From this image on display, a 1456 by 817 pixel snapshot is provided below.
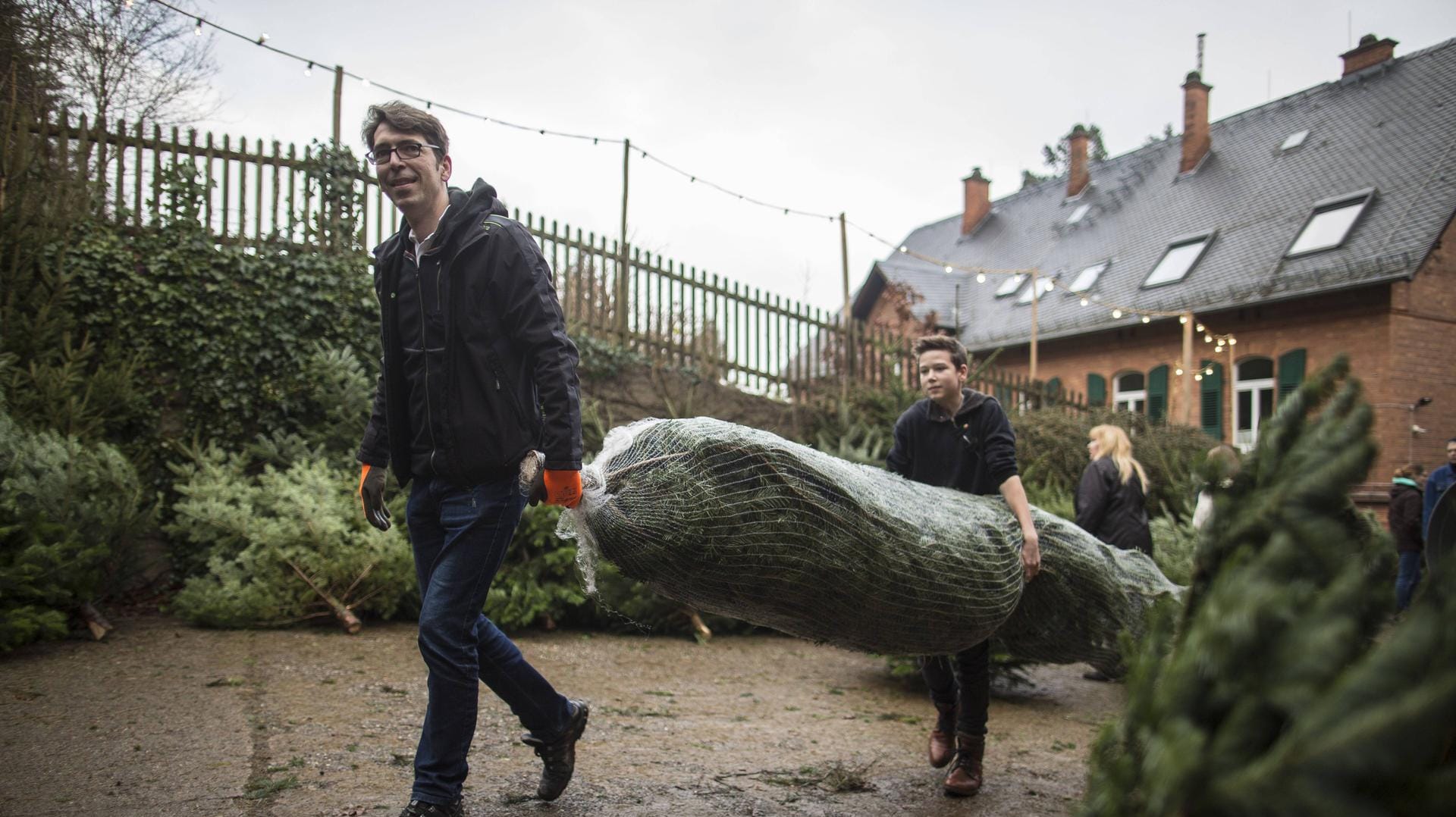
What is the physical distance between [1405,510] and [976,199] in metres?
22.2

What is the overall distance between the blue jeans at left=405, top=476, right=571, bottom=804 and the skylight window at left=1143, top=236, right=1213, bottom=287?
2072cm

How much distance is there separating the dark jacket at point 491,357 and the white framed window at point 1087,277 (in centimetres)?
2191

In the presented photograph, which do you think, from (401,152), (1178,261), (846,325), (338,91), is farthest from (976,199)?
(401,152)

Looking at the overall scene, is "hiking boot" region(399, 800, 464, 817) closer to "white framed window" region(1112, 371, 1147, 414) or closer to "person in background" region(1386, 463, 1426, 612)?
"person in background" region(1386, 463, 1426, 612)

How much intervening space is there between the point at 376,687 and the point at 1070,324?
65.2 feet

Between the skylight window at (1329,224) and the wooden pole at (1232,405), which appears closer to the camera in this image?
the skylight window at (1329,224)

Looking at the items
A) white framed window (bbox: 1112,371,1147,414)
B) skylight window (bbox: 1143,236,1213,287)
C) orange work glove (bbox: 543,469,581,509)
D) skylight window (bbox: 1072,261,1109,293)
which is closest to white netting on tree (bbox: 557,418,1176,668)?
orange work glove (bbox: 543,469,581,509)

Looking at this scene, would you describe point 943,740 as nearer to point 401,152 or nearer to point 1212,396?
point 401,152

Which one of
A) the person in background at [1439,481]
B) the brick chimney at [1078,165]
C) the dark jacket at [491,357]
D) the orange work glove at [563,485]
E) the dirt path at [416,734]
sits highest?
the brick chimney at [1078,165]

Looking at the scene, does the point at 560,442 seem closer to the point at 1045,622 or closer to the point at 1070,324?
the point at 1045,622

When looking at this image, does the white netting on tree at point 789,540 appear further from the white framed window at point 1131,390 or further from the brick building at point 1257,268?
the white framed window at point 1131,390

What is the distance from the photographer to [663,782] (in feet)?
11.8

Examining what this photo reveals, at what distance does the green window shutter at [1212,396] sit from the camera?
19.2 meters

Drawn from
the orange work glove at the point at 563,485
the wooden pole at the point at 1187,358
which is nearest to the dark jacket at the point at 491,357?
the orange work glove at the point at 563,485
